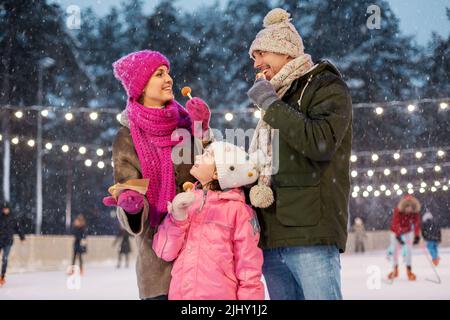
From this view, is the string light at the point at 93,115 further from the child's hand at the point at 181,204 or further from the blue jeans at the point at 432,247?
the child's hand at the point at 181,204

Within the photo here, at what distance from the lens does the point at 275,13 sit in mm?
2928

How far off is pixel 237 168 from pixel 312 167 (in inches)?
13.9

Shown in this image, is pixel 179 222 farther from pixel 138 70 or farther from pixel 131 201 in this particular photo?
pixel 138 70

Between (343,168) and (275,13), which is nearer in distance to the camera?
(343,168)

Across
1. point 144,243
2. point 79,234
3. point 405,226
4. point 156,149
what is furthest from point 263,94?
point 79,234

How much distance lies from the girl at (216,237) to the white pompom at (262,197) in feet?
0.31

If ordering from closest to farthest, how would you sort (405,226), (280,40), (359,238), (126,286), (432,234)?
1. (280,40)
2. (126,286)
3. (405,226)
4. (432,234)
5. (359,238)

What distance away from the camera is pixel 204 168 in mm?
2836

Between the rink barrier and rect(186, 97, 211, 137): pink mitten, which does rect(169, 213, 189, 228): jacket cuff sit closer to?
rect(186, 97, 211, 137): pink mitten

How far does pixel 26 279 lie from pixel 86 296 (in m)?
3.62

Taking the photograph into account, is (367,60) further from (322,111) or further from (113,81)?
(322,111)
